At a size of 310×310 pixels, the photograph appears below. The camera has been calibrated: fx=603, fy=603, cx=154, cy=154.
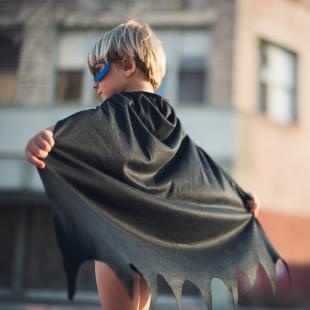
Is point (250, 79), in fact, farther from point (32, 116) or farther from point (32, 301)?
point (32, 301)

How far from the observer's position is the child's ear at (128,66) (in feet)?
8.03

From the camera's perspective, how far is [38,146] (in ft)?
6.68

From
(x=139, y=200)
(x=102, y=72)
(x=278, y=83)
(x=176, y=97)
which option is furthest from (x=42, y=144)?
(x=278, y=83)

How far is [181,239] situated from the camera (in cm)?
234

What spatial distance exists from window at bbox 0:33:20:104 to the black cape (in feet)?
38.0

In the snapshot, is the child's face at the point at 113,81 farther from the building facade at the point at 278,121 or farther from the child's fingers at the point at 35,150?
the building facade at the point at 278,121

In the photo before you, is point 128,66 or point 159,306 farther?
point 159,306

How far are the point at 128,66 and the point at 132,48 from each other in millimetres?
77

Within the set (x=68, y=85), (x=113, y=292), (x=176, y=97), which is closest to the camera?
(x=113, y=292)

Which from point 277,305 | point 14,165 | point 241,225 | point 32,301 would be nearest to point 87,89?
point 14,165

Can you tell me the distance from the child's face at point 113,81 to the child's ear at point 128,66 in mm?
17

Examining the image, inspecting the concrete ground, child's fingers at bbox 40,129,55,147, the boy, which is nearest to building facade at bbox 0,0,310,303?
the concrete ground

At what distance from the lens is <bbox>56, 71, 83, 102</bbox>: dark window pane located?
13.4 m

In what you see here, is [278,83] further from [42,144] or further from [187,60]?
[42,144]
